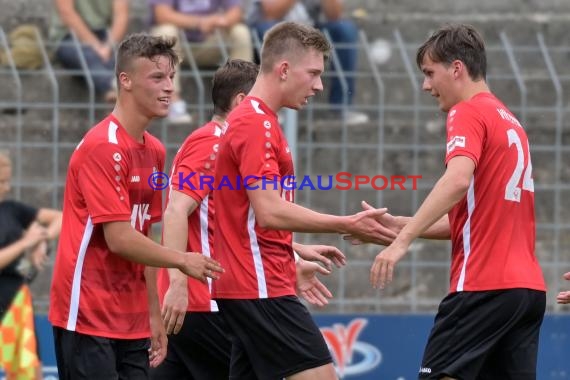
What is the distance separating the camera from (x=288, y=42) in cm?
573

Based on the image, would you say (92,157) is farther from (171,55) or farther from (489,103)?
(489,103)

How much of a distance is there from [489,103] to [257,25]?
456 centimetres

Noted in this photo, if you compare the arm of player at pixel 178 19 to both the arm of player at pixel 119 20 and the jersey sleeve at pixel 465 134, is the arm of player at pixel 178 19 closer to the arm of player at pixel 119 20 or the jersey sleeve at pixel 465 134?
the arm of player at pixel 119 20

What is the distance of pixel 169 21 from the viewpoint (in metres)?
9.97

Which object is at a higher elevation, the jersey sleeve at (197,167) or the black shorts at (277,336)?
the jersey sleeve at (197,167)

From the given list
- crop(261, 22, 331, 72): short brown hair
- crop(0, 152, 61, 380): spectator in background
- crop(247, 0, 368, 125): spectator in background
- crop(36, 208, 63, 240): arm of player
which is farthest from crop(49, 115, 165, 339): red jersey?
crop(247, 0, 368, 125): spectator in background

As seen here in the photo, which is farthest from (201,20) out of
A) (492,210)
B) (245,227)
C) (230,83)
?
(492,210)

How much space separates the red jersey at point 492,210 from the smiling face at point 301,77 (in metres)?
0.64

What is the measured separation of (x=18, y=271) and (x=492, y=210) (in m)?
3.52

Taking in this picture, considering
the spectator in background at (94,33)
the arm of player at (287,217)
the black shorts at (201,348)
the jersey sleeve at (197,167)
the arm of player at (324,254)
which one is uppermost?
the spectator in background at (94,33)

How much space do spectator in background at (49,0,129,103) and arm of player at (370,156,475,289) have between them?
4069 millimetres

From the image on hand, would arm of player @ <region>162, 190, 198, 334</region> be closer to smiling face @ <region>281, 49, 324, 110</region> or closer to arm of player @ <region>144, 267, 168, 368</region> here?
arm of player @ <region>144, 267, 168, 368</region>

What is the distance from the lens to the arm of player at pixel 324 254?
6.12 meters

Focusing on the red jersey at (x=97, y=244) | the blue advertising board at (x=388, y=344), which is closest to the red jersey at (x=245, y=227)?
the red jersey at (x=97, y=244)
